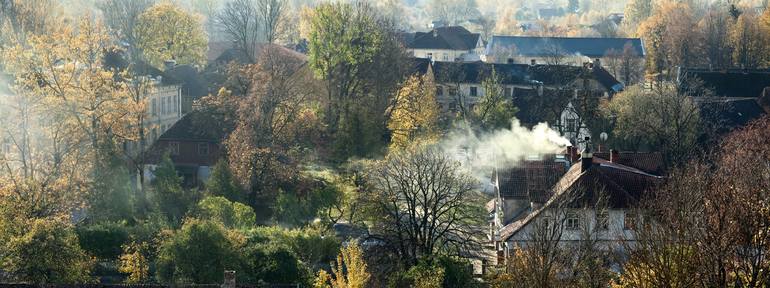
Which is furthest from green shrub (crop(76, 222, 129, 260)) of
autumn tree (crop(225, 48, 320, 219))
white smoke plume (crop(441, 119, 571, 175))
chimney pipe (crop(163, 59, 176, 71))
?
chimney pipe (crop(163, 59, 176, 71))

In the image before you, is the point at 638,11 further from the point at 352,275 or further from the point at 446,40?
the point at 352,275

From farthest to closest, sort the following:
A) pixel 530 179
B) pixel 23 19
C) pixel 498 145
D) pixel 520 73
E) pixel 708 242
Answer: pixel 520 73 < pixel 23 19 < pixel 498 145 < pixel 530 179 < pixel 708 242

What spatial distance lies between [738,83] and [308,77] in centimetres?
2672

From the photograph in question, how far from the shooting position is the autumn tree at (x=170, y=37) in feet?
241

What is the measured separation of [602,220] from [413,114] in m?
22.3

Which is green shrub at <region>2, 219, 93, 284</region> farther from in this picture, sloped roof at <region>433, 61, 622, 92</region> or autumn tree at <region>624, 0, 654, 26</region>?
autumn tree at <region>624, 0, 654, 26</region>

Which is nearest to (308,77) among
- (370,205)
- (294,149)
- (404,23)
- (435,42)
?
(294,149)

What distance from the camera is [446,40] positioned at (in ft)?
357

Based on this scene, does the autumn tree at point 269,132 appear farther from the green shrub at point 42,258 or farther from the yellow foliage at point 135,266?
the green shrub at point 42,258

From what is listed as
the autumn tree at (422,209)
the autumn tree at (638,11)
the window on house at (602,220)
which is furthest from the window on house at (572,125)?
the autumn tree at (638,11)

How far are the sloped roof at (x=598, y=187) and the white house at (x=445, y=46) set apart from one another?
6361 cm

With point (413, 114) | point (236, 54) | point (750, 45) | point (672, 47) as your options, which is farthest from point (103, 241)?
point (750, 45)

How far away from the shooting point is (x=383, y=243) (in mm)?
37281

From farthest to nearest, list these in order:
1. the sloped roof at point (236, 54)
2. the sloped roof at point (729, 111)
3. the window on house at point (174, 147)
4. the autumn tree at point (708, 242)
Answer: the sloped roof at point (236, 54)
the sloped roof at point (729, 111)
the window on house at point (174, 147)
the autumn tree at point (708, 242)
